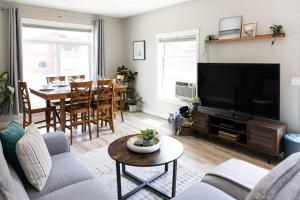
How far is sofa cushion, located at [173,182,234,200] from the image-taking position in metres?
1.56

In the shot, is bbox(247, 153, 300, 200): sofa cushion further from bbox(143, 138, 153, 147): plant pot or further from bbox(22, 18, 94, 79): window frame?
bbox(22, 18, 94, 79): window frame

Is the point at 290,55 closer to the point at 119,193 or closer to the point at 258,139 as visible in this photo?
the point at 258,139

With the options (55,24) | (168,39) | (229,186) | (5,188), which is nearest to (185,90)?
(168,39)

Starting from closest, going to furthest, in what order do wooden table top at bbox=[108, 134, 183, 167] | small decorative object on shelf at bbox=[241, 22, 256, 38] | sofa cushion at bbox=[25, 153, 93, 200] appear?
sofa cushion at bbox=[25, 153, 93, 200] → wooden table top at bbox=[108, 134, 183, 167] → small decorative object on shelf at bbox=[241, 22, 256, 38]

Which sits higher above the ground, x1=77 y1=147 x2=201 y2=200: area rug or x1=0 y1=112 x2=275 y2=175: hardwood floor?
x1=0 y1=112 x2=275 y2=175: hardwood floor

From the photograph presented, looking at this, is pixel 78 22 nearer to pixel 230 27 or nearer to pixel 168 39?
pixel 168 39

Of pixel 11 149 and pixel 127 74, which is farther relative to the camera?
pixel 127 74

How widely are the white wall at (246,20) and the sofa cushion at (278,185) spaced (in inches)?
94.3

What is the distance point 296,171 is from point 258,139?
2.12 m

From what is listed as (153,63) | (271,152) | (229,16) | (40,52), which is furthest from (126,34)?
(271,152)

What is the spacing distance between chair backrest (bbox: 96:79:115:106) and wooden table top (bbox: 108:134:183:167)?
5.74 ft

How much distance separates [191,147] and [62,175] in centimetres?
229

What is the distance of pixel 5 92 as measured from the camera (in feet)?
15.2

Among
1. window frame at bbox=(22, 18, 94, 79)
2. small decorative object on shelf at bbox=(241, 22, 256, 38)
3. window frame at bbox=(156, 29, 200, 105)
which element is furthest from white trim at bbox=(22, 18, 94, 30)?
small decorative object on shelf at bbox=(241, 22, 256, 38)
